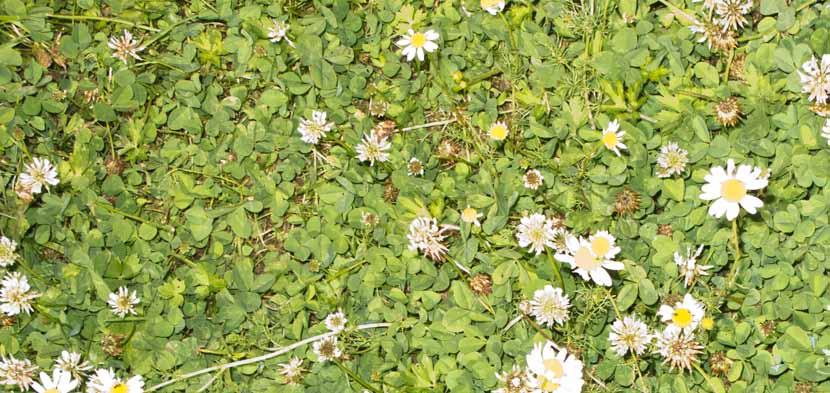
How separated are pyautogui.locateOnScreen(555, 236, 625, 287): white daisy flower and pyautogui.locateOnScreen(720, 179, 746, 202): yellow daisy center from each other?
15.6 inches

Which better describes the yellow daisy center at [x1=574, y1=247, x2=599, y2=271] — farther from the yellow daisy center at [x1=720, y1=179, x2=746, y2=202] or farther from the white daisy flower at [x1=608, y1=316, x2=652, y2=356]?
the yellow daisy center at [x1=720, y1=179, x2=746, y2=202]

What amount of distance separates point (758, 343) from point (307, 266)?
154 cm

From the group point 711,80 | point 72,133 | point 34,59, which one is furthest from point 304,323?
point 711,80

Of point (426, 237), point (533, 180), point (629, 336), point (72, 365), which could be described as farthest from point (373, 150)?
point (72, 365)

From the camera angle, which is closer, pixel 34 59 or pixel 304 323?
pixel 304 323

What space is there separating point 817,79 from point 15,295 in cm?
278

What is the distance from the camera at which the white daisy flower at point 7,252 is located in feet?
10.1

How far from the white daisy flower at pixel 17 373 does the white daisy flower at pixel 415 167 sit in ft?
4.78

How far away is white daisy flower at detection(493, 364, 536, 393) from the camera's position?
9.31 ft

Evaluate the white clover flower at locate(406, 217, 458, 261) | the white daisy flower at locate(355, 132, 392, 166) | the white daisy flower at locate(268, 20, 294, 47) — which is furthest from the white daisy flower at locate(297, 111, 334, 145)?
the white clover flower at locate(406, 217, 458, 261)

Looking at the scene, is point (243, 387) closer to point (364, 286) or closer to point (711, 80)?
point (364, 286)

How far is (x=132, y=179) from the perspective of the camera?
3.22m

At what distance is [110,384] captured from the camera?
→ 118 inches

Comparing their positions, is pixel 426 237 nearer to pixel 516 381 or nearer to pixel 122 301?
pixel 516 381
